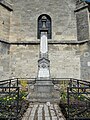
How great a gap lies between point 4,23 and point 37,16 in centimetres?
312

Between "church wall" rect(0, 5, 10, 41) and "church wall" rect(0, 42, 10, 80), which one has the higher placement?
"church wall" rect(0, 5, 10, 41)

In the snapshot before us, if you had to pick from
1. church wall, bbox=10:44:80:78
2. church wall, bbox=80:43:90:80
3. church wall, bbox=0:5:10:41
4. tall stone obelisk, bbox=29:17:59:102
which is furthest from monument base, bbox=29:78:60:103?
church wall, bbox=0:5:10:41

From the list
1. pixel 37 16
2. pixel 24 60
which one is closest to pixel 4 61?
pixel 24 60

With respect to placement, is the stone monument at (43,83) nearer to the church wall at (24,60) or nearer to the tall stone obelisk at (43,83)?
the tall stone obelisk at (43,83)

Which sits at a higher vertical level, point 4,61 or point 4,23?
point 4,23

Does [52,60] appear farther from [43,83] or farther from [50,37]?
[43,83]

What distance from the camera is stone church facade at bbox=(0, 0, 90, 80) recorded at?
13.6m

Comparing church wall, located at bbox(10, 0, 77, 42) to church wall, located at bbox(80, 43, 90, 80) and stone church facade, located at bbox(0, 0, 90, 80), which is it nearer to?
stone church facade, located at bbox(0, 0, 90, 80)

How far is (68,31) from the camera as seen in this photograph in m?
14.8

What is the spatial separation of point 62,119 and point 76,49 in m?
10.2

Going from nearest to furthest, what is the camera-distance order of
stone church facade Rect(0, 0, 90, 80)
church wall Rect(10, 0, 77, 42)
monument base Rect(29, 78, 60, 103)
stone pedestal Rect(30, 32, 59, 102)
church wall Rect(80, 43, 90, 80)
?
monument base Rect(29, 78, 60, 103), stone pedestal Rect(30, 32, 59, 102), church wall Rect(80, 43, 90, 80), stone church facade Rect(0, 0, 90, 80), church wall Rect(10, 0, 77, 42)

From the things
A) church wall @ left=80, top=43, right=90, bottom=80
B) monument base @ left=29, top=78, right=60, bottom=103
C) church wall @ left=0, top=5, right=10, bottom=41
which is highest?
church wall @ left=0, top=5, right=10, bottom=41

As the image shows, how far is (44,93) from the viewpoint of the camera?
827 centimetres

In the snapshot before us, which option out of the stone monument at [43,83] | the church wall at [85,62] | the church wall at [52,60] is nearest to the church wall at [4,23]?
the church wall at [52,60]
